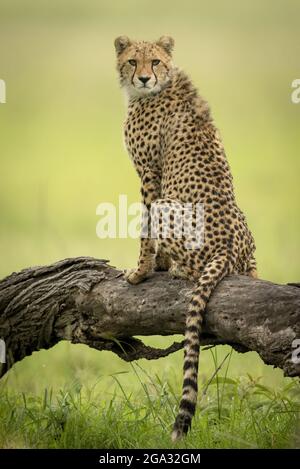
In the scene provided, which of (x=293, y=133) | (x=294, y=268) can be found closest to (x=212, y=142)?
(x=294, y=268)

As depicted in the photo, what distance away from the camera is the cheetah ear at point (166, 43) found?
4621 millimetres

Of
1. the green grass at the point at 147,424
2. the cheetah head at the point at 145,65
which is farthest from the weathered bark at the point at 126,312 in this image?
the cheetah head at the point at 145,65

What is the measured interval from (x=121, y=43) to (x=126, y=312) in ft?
4.62

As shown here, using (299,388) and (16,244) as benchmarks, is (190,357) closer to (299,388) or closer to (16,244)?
(299,388)

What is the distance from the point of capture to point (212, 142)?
430 cm

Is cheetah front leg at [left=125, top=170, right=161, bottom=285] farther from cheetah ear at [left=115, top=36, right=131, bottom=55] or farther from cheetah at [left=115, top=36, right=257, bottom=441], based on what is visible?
cheetah ear at [left=115, top=36, right=131, bottom=55]

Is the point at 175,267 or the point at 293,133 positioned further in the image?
the point at 293,133

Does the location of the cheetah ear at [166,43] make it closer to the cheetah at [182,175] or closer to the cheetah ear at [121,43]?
the cheetah at [182,175]

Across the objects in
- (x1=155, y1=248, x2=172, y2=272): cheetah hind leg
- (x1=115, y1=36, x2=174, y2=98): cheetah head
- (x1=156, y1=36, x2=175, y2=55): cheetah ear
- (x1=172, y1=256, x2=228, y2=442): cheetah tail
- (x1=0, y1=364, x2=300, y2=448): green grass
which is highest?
(x1=156, y1=36, x2=175, y2=55): cheetah ear

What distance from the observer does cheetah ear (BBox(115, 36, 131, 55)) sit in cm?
466

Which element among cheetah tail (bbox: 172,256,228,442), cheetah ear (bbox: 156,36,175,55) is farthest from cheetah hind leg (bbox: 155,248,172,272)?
cheetah ear (bbox: 156,36,175,55)

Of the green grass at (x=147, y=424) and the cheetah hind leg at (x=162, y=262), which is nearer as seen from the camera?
the green grass at (x=147, y=424)

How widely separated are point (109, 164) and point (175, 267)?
6.84 meters

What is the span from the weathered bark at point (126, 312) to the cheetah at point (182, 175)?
0.29 feet
